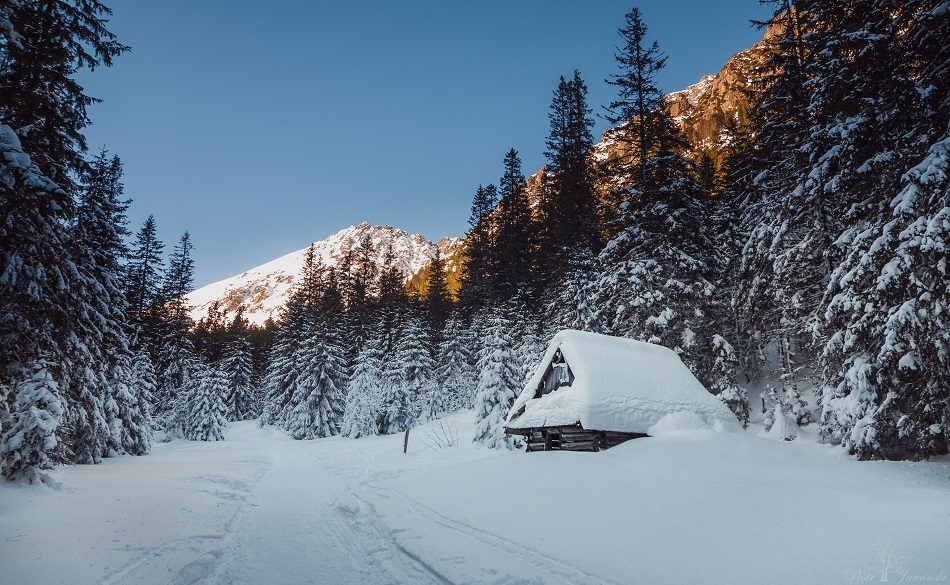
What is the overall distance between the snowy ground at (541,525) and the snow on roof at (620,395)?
1452 millimetres

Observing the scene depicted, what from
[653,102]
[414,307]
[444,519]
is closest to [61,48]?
[444,519]

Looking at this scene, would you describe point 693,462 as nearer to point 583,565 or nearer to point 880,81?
point 583,565

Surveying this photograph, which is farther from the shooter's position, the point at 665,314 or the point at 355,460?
the point at 355,460

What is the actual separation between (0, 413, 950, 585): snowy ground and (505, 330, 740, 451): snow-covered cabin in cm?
146

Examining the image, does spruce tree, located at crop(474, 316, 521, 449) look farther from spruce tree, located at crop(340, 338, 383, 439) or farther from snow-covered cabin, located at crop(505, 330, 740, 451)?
spruce tree, located at crop(340, 338, 383, 439)

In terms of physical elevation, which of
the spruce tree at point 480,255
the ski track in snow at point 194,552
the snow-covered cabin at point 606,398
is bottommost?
the ski track in snow at point 194,552

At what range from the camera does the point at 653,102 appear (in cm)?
2533

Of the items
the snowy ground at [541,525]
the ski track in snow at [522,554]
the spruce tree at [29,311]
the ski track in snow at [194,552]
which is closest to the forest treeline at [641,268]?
the spruce tree at [29,311]

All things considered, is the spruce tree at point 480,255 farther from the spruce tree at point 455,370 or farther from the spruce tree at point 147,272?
the spruce tree at point 147,272

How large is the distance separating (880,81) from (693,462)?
12.9 meters

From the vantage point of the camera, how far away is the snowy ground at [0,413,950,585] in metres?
6.18

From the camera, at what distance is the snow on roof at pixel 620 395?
574 inches

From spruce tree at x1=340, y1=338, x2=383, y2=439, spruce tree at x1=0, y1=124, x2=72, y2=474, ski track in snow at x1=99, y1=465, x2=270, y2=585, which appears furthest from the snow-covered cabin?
spruce tree at x1=340, y1=338, x2=383, y2=439

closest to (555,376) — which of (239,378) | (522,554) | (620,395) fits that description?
(620,395)
